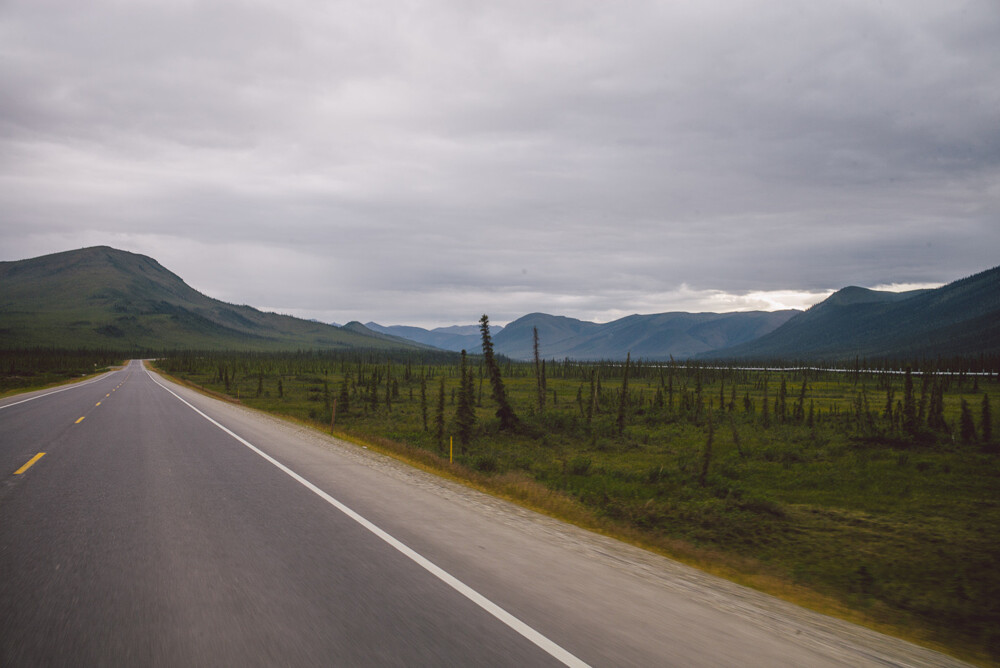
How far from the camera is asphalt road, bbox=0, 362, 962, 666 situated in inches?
A: 160

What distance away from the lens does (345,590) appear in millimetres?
5145

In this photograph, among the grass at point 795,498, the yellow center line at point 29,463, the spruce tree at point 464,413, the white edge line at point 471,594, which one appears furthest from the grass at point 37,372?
the white edge line at point 471,594

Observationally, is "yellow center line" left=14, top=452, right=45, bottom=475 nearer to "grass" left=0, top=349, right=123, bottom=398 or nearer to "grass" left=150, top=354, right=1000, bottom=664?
"grass" left=150, top=354, right=1000, bottom=664

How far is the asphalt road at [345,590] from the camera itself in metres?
4.07

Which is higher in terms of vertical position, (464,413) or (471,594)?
(471,594)

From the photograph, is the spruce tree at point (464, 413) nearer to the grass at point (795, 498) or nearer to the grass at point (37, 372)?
the grass at point (795, 498)

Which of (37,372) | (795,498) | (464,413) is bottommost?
(795,498)

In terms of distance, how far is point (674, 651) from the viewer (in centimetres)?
423

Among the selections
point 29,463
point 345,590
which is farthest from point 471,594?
point 29,463

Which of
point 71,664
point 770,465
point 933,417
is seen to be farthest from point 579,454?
point 71,664

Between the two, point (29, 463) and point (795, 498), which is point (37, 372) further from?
point (795, 498)

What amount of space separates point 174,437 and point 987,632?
18254mm

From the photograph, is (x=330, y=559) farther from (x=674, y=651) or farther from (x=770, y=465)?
(x=770, y=465)

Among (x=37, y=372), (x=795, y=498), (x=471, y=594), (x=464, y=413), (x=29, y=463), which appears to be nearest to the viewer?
(x=471, y=594)
